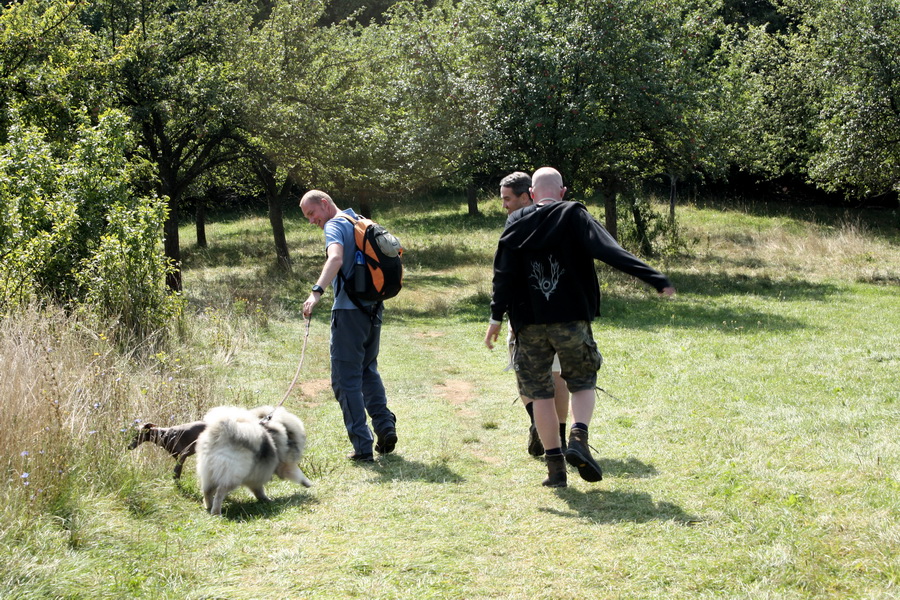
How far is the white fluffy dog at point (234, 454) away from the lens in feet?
16.4

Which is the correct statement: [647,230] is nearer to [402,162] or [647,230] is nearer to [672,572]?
[402,162]

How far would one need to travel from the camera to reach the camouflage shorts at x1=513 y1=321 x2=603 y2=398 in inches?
202

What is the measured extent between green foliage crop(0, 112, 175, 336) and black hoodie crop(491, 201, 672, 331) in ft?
18.1

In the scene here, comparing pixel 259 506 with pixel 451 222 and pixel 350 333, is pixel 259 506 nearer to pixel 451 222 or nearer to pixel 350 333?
pixel 350 333

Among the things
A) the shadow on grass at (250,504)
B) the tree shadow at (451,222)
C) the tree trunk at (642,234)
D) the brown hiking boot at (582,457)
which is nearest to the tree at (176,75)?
the tree trunk at (642,234)

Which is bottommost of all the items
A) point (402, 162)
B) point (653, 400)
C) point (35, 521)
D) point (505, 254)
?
point (653, 400)

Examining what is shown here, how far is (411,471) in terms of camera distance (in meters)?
5.99

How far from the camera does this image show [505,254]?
208 inches

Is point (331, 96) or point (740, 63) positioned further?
point (740, 63)

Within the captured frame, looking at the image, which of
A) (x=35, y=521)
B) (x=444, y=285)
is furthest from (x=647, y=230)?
(x=35, y=521)

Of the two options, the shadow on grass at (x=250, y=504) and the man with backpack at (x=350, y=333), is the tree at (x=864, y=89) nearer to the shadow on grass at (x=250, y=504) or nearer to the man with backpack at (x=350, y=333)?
the man with backpack at (x=350, y=333)

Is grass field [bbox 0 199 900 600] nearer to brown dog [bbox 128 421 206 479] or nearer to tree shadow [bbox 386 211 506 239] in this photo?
brown dog [bbox 128 421 206 479]

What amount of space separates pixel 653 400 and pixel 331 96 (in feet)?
54.1

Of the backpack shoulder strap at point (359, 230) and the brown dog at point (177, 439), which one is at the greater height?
the backpack shoulder strap at point (359, 230)
